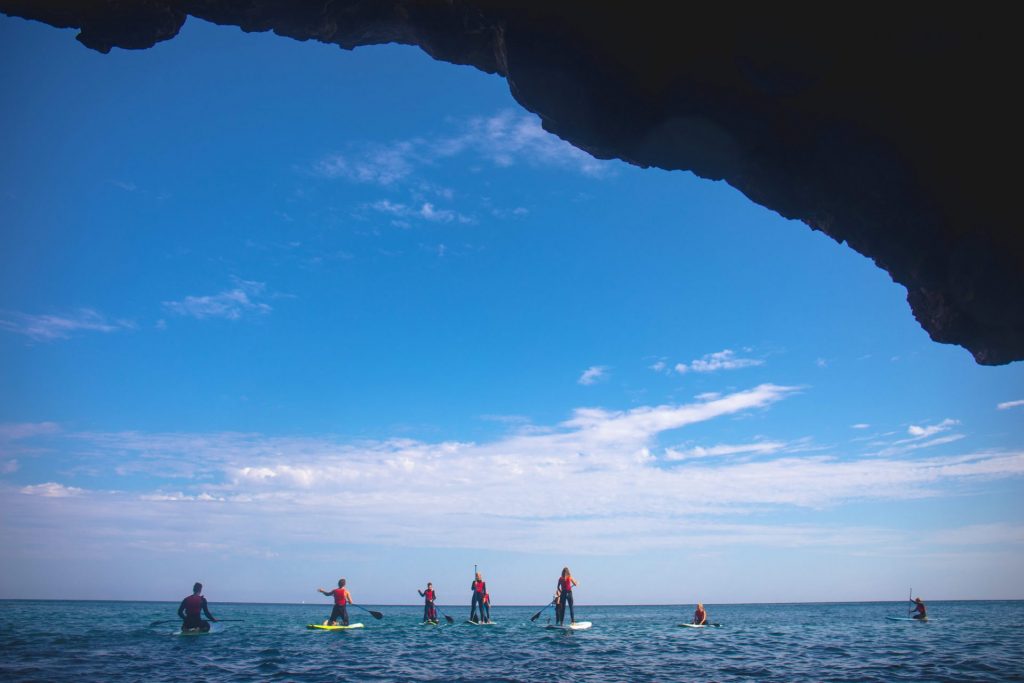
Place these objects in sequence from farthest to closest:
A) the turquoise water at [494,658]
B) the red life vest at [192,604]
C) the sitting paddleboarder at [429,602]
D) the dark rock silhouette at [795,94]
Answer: the sitting paddleboarder at [429,602], the red life vest at [192,604], the turquoise water at [494,658], the dark rock silhouette at [795,94]

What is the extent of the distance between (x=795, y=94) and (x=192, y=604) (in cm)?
2393

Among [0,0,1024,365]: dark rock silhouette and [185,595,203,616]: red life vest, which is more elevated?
[0,0,1024,365]: dark rock silhouette

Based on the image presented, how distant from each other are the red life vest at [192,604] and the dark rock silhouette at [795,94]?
58.6 ft

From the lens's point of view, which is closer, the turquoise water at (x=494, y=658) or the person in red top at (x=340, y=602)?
the turquoise water at (x=494, y=658)

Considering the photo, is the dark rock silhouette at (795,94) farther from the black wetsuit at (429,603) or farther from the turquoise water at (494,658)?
the black wetsuit at (429,603)

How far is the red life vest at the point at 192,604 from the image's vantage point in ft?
65.6

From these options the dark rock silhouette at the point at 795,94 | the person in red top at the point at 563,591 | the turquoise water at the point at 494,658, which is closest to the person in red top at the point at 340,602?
the turquoise water at the point at 494,658

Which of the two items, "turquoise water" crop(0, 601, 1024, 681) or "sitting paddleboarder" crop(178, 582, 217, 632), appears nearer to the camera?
"turquoise water" crop(0, 601, 1024, 681)

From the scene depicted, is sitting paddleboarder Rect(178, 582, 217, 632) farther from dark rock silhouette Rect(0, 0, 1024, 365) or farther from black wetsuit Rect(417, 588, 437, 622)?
dark rock silhouette Rect(0, 0, 1024, 365)

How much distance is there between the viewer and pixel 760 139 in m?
11.3

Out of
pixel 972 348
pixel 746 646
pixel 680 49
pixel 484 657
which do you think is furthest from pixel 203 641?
pixel 972 348

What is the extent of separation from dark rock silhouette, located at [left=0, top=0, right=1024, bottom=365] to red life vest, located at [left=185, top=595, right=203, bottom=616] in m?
17.9

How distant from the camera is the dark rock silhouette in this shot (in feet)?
30.4

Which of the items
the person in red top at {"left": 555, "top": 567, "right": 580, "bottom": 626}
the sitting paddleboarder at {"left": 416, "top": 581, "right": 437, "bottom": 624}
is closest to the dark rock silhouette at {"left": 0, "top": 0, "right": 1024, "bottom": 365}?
the person in red top at {"left": 555, "top": 567, "right": 580, "bottom": 626}
